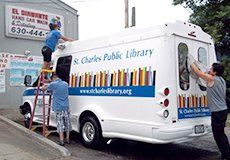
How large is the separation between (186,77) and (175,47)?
67 centimetres

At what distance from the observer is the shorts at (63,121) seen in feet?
26.9

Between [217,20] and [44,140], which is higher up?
[217,20]

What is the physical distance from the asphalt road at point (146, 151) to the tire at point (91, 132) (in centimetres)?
15

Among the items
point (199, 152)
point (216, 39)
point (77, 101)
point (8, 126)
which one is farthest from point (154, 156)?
point (216, 39)

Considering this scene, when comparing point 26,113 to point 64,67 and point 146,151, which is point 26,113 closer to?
point 64,67

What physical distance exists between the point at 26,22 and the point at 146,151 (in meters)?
8.89

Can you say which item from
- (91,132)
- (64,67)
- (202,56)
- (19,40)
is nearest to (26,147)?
(91,132)

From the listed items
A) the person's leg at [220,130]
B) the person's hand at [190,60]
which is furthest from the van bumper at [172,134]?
the person's hand at [190,60]

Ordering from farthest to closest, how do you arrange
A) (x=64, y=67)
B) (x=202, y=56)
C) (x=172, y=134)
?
1. (x=64, y=67)
2. (x=202, y=56)
3. (x=172, y=134)

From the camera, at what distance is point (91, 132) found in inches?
320

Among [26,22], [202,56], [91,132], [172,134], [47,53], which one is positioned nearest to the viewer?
[172,134]

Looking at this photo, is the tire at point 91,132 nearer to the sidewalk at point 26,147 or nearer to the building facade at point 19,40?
the sidewalk at point 26,147

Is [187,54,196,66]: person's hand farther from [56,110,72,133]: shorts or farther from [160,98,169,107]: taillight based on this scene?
[56,110,72,133]: shorts

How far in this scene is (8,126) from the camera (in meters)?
9.14
